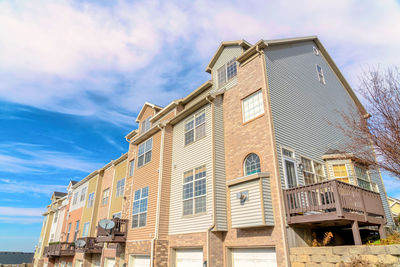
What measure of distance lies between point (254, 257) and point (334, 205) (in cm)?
411

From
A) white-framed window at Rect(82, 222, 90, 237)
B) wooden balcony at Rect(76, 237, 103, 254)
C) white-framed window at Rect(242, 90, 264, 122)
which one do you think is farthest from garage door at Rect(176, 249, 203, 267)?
white-framed window at Rect(82, 222, 90, 237)

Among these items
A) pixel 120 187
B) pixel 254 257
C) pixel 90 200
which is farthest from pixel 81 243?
pixel 254 257

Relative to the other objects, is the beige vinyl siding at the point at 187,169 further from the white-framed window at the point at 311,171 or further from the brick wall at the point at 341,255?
the white-framed window at the point at 311,171

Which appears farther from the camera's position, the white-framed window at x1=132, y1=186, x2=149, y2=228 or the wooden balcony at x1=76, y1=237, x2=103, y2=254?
the wooden balcony at x1=76, y1=237, x2=103, y2=254

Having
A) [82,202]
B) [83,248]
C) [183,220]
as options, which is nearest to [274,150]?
[183,220]

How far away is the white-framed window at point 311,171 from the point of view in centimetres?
1269

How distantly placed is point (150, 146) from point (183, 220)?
6.47 metres

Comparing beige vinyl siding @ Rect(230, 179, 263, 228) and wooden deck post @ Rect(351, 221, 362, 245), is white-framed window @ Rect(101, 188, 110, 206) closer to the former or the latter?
beige vinyl siding @ Rect(230, 179, 263, 228)

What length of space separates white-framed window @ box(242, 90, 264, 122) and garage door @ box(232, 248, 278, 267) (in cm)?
602

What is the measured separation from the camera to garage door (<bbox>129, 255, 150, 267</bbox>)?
15.5 meters

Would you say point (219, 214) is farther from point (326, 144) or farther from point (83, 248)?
point (83, 248)

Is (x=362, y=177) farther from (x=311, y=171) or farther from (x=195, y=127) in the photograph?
(x=195, y=127)

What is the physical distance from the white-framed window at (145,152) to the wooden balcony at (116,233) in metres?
4.09

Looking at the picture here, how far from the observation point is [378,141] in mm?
10875
